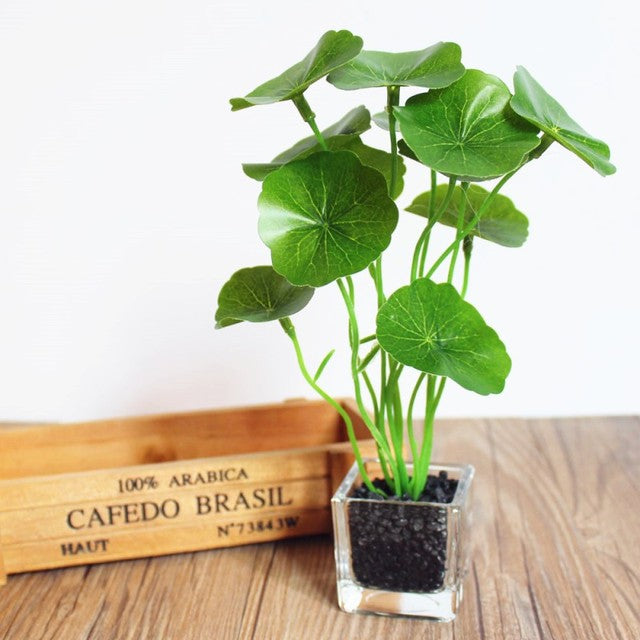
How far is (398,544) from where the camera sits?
103 centimetres

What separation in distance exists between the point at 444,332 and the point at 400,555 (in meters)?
0.28

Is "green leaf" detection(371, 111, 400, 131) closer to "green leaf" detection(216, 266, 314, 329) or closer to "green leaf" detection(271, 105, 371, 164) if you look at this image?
"green leaf" detection(271, 105, 371, 164)

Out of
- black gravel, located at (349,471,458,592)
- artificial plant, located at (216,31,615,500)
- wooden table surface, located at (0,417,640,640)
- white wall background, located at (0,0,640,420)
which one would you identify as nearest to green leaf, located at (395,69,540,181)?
artificial plant, located at (216,31,615,500)

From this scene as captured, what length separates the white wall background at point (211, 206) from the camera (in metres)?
1.61

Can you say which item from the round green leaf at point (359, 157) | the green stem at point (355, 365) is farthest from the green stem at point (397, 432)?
the round green leaf at point (359, 157)

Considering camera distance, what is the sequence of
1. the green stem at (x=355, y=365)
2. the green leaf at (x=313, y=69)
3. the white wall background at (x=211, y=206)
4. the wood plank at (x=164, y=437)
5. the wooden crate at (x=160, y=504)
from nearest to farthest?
the green leaf at (x=313, y=69) < the green stem at (x=355, y=365) < the wooden crate at (x=160, y=504) < the wood plank at (x=164, y=437) < the white wall background at (x=211, y=206)

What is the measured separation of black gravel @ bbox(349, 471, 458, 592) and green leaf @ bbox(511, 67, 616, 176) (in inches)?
16.4

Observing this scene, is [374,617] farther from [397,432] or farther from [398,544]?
[397,432]

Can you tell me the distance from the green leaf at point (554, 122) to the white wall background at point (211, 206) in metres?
0.71

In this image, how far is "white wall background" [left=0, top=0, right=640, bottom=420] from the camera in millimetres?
1605

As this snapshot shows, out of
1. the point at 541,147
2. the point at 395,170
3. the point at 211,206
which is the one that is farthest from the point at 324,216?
the point at 211,206

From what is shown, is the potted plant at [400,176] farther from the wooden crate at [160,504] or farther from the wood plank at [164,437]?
the wood plank at [164,437]

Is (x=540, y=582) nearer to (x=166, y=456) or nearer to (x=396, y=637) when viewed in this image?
(x=396, y=637)

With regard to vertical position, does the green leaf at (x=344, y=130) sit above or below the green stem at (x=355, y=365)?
above
